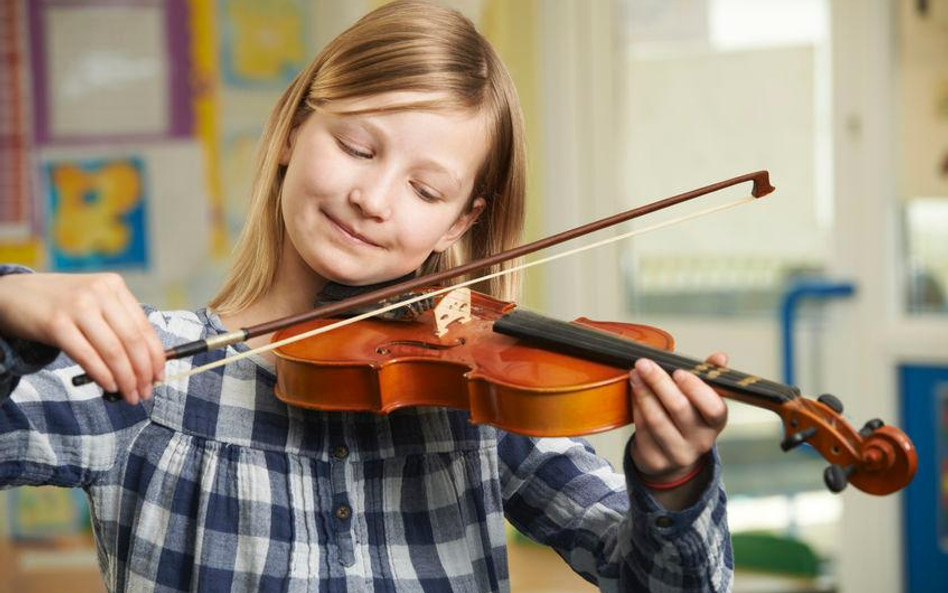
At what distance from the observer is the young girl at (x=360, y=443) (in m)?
0.93

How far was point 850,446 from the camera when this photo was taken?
844mm

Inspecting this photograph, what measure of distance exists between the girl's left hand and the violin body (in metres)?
0.02

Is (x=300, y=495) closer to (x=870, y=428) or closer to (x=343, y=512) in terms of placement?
(x=343, y=512)

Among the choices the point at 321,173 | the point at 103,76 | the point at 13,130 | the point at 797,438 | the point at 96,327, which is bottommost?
the point at 797,438

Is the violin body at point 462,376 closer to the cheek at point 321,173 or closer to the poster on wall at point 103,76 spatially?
the cheek at point 321,173

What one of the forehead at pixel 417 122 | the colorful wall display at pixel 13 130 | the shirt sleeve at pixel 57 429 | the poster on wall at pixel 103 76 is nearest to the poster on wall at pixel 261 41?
the poster on wall at pixel 103 76

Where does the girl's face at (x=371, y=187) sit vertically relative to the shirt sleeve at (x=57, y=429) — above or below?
above

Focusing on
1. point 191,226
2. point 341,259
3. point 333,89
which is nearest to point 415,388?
point 341,259

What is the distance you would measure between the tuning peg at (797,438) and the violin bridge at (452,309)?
349mm

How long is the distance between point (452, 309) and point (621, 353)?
23cm

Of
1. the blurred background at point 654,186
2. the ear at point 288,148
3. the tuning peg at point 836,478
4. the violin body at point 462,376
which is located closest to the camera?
the tuning peg at point 836,478

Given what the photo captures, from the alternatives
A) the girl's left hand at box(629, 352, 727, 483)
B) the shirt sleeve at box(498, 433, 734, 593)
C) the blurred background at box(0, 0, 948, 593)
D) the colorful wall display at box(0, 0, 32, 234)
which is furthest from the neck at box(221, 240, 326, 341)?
the colorful wall display at box(0, 0, 32, 234)

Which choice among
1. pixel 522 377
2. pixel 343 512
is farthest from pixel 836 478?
pixel 343 512


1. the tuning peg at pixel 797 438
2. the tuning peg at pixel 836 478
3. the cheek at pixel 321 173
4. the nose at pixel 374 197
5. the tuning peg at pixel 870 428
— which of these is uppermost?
the cheek at pixel 321 173
